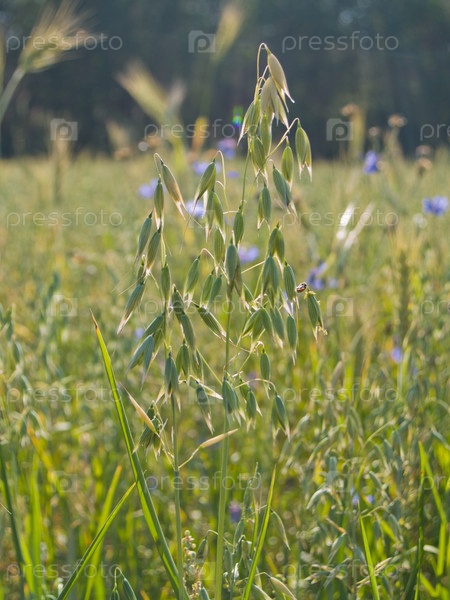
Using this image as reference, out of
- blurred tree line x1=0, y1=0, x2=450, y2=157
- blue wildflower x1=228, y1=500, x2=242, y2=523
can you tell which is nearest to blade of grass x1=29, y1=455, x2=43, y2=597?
blue wildflower x1=228, y1=500, x2=242, y2=523

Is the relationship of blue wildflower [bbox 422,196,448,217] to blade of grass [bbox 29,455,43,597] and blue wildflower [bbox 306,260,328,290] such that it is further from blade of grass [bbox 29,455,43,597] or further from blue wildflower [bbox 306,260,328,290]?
blade of grass [bbox 29,455,43,597]

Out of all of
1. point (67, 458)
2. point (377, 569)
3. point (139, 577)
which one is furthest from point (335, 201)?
point (377, 569)

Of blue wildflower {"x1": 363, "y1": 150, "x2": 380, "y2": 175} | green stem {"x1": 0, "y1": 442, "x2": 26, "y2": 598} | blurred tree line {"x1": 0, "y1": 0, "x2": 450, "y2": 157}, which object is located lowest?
green stem {"x1": 0, "y1": 442, "x2": 26, "y2": 598}

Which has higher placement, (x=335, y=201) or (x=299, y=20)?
(x=299, y=20)

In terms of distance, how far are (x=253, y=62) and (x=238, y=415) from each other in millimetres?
18829

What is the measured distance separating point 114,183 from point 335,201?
399 cm

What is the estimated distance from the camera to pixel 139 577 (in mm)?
1142

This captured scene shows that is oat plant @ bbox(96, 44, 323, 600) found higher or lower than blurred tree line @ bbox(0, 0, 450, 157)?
lower

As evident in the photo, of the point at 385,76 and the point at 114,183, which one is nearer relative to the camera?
the point at 114,183

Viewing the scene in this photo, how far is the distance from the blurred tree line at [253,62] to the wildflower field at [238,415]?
16.2m

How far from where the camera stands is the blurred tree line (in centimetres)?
1859

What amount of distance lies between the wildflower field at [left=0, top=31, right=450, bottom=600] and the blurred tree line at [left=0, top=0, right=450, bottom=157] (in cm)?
1617

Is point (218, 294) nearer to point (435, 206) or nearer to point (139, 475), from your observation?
point (139, 475)

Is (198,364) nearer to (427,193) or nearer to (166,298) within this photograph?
(166,298)
